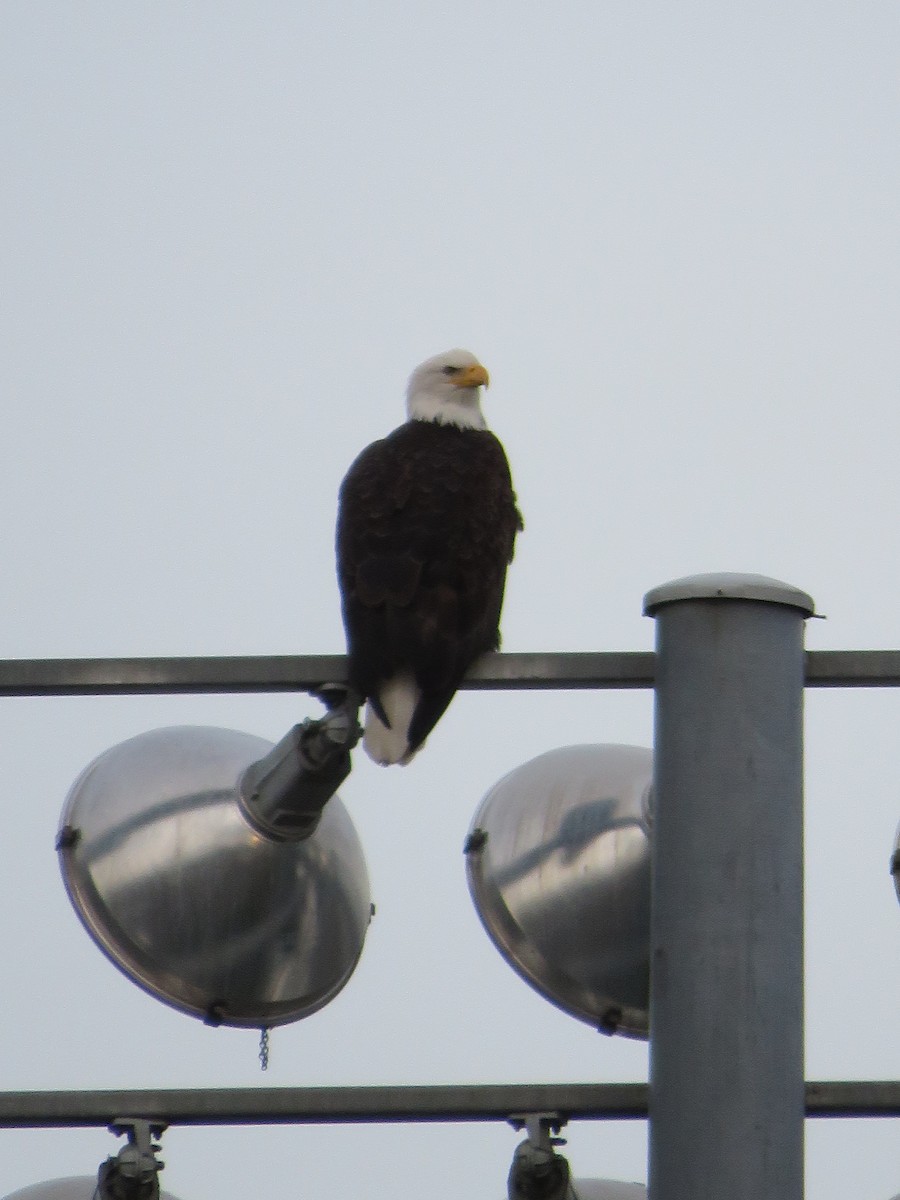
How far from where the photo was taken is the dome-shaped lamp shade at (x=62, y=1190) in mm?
3129

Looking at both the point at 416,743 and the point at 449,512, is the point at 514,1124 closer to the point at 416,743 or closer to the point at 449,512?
the point at 416,743

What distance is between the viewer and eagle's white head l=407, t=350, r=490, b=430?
5.57m

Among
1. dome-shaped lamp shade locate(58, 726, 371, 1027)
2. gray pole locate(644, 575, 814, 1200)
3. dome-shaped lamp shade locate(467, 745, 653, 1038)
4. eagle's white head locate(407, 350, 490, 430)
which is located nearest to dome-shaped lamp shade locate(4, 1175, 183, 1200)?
dome-shaped lamp shade locate(58, 726, 371, 1027)

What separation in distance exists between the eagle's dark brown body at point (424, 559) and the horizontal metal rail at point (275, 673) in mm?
465

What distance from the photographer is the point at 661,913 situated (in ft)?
8.12

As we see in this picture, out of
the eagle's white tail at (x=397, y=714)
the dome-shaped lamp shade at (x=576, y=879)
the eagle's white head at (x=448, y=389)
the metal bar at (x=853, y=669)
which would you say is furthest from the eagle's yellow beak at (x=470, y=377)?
the metal bar at (x=853, y=669)

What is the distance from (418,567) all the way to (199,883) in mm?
1198

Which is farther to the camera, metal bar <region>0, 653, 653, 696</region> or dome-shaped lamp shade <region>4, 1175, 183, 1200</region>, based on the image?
dome-shaped lamp shade <region>4, 1175, 183, 1200</region>

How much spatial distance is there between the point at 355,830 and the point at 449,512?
1.21 metres

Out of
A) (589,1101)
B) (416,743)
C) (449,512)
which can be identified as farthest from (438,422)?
(589,1101)

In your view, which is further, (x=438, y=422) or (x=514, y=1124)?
(x=438, y=422)

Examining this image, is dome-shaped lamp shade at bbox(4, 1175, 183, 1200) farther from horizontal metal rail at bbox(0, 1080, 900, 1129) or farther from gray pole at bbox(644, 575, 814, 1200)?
gray pole at bbox(644, 575, 814, 1200)

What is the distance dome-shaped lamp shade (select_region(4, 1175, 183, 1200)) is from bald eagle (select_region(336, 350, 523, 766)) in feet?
2.89

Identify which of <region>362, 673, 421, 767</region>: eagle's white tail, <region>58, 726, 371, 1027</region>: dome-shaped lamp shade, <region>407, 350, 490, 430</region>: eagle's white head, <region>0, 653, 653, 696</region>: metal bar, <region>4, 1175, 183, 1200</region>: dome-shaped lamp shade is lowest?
<region>4, 1175, 183, 1200</region>: dome-shaped lamp shade
